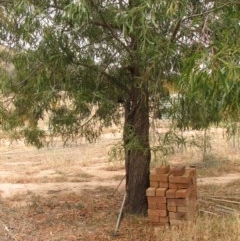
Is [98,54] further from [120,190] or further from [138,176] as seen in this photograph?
[120,190]

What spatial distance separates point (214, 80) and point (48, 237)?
5.09 metres

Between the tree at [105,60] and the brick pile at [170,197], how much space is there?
50 cm

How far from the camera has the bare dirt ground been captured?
733cm

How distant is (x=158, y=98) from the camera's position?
5.88 meters

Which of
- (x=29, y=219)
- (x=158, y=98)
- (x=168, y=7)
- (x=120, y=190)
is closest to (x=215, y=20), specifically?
(x=168, y=7)

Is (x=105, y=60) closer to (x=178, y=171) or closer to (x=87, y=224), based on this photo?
(x=178, y=171)

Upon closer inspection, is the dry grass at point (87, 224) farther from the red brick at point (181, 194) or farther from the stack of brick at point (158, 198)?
the red brick at point (181, 194)

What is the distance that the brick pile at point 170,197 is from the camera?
6969 mm

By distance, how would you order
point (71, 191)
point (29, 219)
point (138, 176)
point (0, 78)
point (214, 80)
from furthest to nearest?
point (71, 191), point (29, 219), point (138, 176), point (0, 78), point (214, 80)

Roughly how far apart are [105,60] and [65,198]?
4265 mm

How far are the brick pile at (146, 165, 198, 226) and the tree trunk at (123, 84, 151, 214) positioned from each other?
1.60 ft

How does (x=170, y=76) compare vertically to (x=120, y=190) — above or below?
above

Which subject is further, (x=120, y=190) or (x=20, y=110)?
(x=120, y=190)

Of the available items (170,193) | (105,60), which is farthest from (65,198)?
(105,60)
